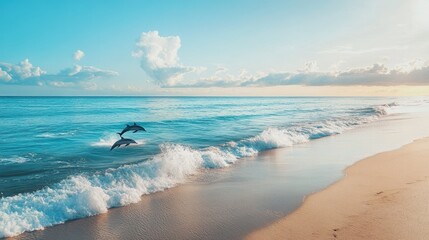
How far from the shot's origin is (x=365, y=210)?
8.29 m

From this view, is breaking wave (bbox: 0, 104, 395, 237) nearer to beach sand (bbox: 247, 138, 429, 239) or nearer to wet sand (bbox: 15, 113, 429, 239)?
wet sand (bbox: 15, 113, 429, 239)

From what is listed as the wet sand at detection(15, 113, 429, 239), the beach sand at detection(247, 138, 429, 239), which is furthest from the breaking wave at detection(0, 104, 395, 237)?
the beach sand at detection(247, 138, 429, 239)

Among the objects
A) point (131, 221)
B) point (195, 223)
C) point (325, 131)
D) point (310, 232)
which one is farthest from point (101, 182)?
point (325, 131)

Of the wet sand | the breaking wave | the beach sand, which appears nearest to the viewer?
the beach sand

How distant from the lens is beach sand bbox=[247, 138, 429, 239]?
22.9 ft

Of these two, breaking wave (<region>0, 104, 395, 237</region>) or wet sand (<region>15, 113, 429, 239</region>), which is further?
breaking wave (<region>0, 104, 395, 237</region>)

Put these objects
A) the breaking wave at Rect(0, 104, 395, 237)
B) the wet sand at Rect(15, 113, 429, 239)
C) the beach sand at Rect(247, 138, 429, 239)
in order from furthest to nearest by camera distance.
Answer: the breaking wave at Rect(0, 104, 395, 237)
the wet sand at Rect(15, 113, 429, 239)
the beach sand at Rect(247, 138, 429, 239)

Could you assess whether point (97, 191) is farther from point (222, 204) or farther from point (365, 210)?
point (365, 210)

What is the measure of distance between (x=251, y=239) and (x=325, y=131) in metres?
19.0

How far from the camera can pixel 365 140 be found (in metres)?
20.6

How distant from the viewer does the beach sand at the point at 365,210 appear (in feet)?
22.9

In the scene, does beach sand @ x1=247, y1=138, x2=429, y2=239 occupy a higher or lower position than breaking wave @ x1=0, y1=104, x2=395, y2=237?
lower

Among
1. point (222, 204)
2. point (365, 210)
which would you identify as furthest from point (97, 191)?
point (365, 210)

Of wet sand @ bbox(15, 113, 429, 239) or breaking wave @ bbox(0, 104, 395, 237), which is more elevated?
breaking wave @ bbox(0, 104, 395, 237)
